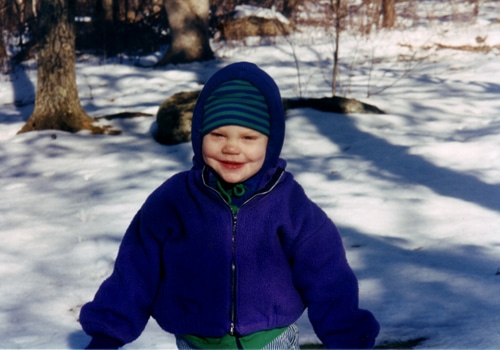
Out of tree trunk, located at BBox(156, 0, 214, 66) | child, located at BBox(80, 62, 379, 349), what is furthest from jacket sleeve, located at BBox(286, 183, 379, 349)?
tree trunk, located at BBox(156, 0, 214, 66)

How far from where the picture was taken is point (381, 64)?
1298cm

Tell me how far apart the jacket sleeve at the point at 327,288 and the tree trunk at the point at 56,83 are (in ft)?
24.0

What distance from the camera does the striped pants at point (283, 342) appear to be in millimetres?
2109

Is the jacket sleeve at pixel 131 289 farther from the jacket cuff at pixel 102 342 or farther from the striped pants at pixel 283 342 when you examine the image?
the striped pants at pixel 283 342

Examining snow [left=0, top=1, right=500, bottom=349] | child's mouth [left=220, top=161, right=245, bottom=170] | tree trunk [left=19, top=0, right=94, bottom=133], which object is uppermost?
child's mouth [left=220, top=161, right=245, bottom=170]

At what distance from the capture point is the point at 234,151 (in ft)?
6.82

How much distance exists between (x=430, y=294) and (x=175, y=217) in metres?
2.04

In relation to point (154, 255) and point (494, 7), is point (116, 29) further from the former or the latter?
point (154, 255)

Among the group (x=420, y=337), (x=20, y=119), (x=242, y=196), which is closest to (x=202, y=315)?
(x=242, y=196)

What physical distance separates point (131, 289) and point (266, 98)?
657mm

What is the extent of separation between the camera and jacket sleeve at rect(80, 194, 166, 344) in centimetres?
207

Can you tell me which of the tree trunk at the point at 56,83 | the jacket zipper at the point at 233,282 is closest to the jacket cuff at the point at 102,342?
→ the jacket zipper at the point at 233,282

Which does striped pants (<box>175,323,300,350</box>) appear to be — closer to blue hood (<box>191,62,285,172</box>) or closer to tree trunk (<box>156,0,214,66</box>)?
blue hood (<box>191,62,285,172</box>)

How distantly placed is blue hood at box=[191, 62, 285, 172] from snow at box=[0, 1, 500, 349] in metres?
1.44
